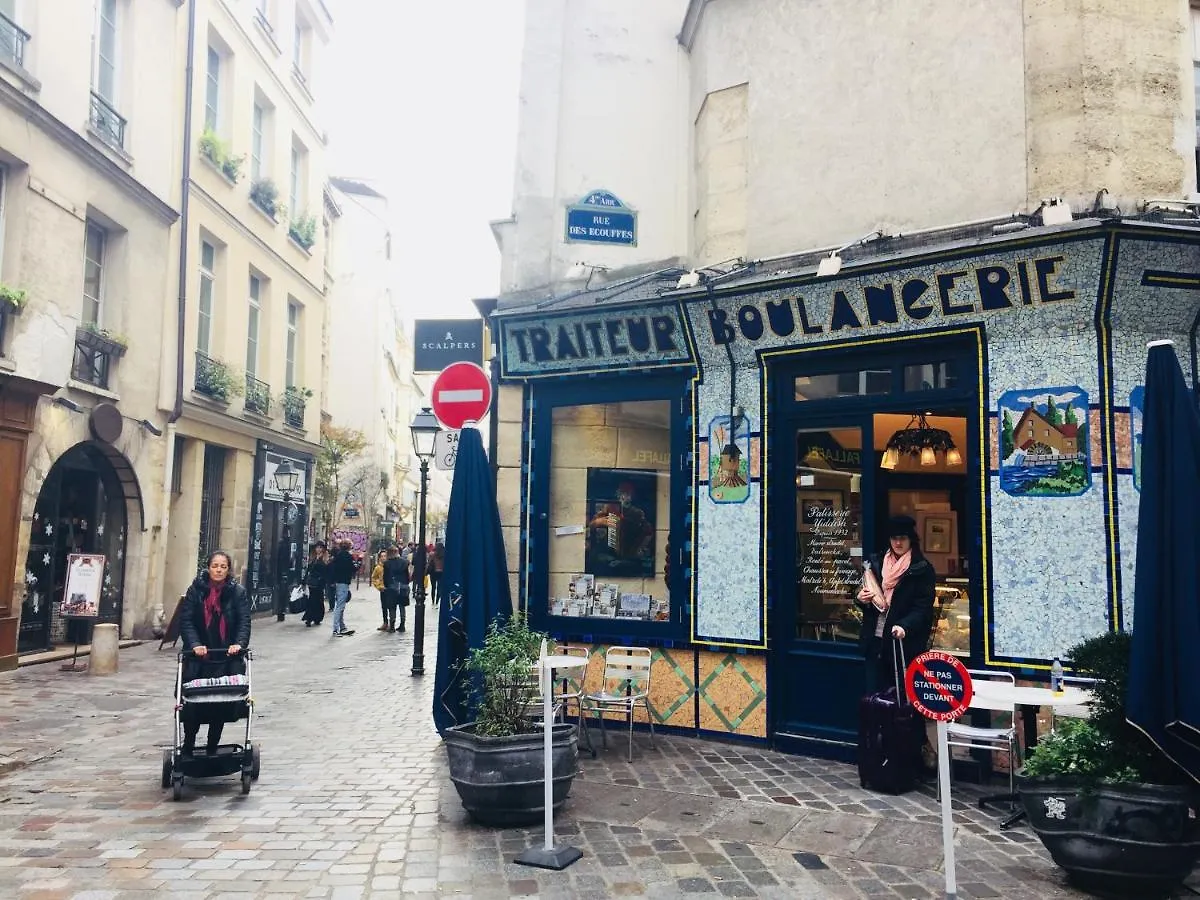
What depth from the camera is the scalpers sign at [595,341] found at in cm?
848

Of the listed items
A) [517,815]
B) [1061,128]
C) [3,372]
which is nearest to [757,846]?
[517,815]

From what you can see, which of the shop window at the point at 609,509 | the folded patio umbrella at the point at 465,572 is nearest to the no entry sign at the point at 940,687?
the folded patio umbrella at the point at 465,572

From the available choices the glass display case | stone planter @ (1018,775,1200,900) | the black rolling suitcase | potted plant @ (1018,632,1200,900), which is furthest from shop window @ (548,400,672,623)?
stone planter @ (1018,775,1200,900)

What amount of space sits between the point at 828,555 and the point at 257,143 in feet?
56.9

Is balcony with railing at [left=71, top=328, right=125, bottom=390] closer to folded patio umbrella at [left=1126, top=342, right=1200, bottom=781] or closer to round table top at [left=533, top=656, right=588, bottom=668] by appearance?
round table top at [left=533, top=656, right=588, bottom=668]

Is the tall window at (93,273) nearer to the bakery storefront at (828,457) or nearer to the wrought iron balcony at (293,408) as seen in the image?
the wrought iron balcony at (293,408)

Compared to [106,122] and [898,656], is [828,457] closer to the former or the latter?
[898,656]

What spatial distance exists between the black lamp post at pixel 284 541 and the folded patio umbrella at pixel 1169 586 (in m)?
18.8

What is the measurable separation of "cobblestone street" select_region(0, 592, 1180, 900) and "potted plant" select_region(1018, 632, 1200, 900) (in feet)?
0.92

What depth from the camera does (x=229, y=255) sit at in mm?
18766

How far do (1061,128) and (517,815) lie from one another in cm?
601

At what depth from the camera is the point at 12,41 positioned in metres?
12.0

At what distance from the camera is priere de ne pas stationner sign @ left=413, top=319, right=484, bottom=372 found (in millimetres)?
9500

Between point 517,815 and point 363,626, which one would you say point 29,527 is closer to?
point 363,626
